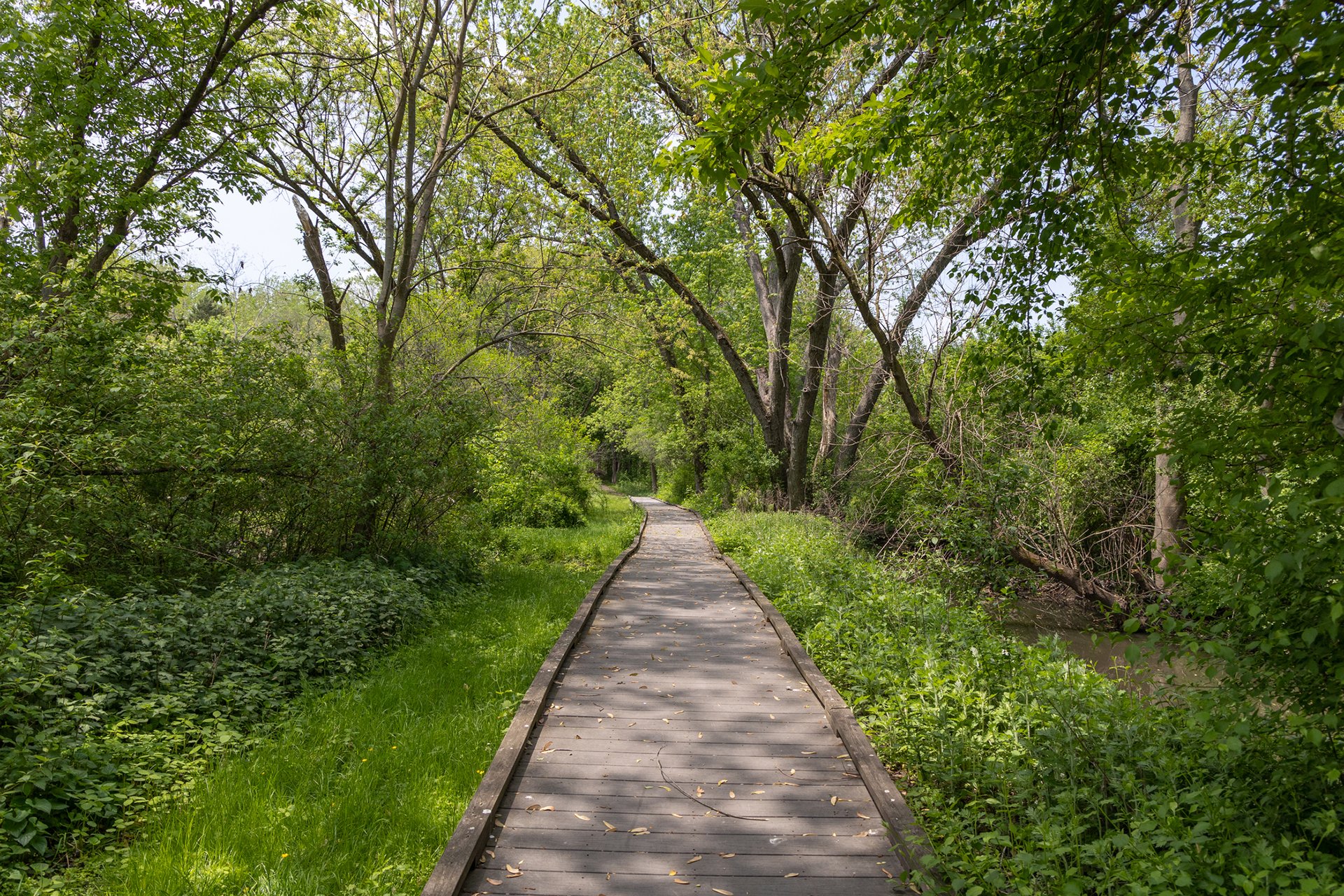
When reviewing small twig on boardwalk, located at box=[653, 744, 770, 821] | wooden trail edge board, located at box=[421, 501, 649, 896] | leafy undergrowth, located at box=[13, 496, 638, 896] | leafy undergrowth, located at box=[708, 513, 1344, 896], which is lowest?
leafy undergrowth, located at box=[13, 496, 638, 896]

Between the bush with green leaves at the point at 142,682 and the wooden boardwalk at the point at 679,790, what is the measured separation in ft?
6.55

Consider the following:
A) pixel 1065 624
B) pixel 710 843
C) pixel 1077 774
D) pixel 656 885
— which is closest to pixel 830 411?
pixel 1065 624

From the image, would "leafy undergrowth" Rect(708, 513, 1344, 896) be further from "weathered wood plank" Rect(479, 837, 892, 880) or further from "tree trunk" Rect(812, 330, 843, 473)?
"tree trunk" Rect(812, 330, 843, 473)

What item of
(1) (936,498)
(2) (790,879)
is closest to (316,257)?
(1) (936,498)

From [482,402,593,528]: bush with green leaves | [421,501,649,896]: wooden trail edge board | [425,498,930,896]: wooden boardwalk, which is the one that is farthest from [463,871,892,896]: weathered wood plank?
[482,402,593,528]: bush with green leaves

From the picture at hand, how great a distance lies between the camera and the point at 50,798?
147 inches

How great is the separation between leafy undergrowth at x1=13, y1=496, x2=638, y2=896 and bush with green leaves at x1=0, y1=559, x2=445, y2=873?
0.84ft

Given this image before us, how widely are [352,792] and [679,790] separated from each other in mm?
1933

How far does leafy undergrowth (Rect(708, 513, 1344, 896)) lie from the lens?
9.52ft

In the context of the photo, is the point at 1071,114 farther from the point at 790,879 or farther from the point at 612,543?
the point at 612,543

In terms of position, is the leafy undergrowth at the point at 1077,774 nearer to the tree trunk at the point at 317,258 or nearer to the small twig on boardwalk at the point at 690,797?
the small twig on boardwalk at the point at 690,797

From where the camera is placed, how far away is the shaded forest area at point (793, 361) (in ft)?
11.1

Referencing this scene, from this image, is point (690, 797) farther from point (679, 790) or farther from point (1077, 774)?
point (1077, 774)

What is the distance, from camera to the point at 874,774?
423cm
